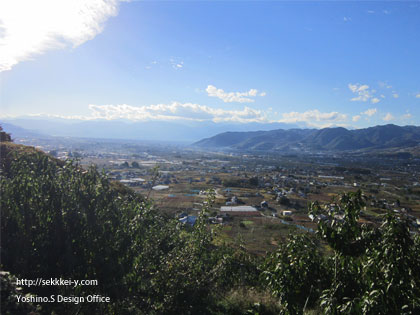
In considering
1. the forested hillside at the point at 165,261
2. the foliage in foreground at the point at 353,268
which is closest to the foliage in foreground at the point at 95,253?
the forested hillside at the point at 165,261

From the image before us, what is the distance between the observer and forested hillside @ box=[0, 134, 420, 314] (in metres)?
3.03

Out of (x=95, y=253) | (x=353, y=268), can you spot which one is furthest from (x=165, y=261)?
(x=353, y=268)

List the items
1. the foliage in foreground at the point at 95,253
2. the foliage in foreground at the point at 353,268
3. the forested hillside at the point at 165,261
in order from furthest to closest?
the foliage in foreground at the point at 95,253 → the forested hillside at the point at 165,261 → the foliage in foreground at the point at 353,268

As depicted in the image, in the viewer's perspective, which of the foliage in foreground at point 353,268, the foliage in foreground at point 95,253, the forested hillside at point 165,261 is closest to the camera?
the foliage in foreground at point 353,268

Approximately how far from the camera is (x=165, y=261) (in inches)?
219

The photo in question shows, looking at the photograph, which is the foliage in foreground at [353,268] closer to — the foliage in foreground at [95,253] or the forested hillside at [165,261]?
the forested hillside at [165,261]

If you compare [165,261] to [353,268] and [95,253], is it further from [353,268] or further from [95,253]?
[353,268]

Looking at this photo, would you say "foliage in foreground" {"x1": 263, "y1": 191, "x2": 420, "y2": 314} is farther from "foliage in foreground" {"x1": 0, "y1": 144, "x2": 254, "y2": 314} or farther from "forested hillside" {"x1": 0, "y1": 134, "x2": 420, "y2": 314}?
"foliage in foreground" {"x1": 0, "y1": 144, "x2": 254, "y2": 314}

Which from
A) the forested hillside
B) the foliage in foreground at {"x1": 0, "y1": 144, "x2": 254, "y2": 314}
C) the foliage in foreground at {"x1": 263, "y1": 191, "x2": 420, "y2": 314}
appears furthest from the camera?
the foliage in foreground at {"x1": 0, "y1": 144, "x2": 254, "y2": 314}

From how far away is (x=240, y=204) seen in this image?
42.7 m

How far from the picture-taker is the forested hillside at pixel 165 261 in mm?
3029

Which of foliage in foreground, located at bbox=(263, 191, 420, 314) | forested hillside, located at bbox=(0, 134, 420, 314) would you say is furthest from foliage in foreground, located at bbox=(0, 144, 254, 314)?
foliage in foreground, located at bbox=(263, 191, 420, 314)

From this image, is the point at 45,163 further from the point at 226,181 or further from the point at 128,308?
the point at 226,181

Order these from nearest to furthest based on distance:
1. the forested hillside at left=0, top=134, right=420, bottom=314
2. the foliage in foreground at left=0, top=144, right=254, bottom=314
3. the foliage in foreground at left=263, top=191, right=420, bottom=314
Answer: the foliage in foreground at left=263, top=191, right=420, bottom=314, the forested hillside at left=0, top=134, right=420, bottom=314, the foliage in foreground at left=0, top=144, right=254, bottom=314
